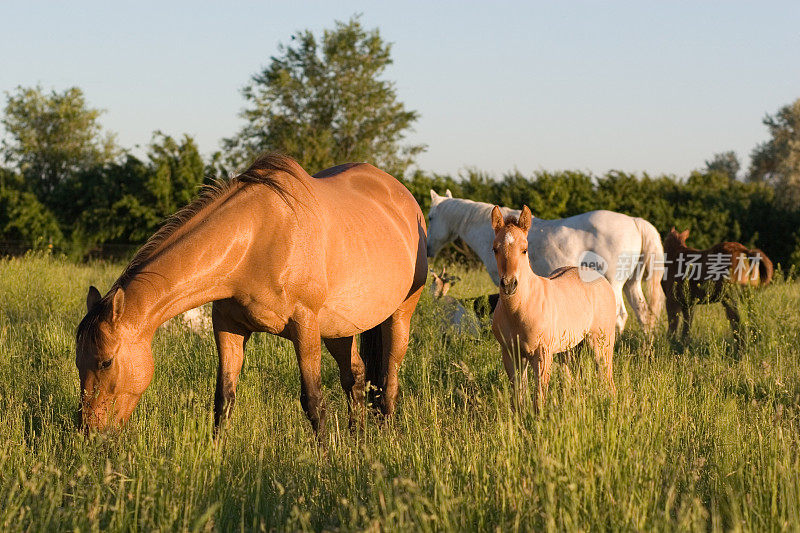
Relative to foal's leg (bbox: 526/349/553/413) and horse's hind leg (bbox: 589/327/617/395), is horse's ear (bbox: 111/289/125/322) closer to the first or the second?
foal's leg (bbox: 526/349/553/413)

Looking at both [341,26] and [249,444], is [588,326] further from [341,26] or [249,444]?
[341,26]

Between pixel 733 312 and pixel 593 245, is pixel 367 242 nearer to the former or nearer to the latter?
pixel 593 245

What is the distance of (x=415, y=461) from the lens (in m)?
3.28

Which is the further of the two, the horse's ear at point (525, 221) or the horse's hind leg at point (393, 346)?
the horse's hind leg at point (393, 346)

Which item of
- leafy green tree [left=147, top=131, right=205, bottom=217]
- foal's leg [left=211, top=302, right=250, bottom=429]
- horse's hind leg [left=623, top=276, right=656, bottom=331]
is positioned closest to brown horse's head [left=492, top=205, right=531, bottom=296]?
foal's leg [left=211, top=302, right=250, bottom=429]

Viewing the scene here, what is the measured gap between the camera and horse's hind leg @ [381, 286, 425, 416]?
5.77 meters

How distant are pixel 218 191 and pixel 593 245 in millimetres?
6185

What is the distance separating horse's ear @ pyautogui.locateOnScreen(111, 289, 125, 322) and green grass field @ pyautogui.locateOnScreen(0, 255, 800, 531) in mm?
628

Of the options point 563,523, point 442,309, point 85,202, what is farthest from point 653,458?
point 85,202

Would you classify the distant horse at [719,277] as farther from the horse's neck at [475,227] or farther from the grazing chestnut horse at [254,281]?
the grazing chestnut horse at [254,281]

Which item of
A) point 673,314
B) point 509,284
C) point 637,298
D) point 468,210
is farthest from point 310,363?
point 637,298

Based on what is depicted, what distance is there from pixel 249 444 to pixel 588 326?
2.48m

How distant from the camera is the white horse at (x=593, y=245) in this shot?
920 centimetres

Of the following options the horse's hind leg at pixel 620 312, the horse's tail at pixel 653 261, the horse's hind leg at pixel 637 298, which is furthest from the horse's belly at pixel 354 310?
the horse's tail at pixel 653 261
